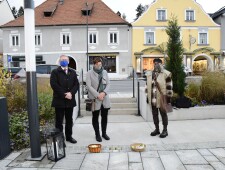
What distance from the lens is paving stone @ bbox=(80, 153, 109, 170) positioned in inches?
172

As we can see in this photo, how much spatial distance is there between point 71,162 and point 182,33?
28.8 metres

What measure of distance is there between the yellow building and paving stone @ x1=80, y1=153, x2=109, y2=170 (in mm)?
25700

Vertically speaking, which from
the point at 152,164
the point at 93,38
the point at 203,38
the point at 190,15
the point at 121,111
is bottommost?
the point at 152,164

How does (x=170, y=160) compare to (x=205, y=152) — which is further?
(x=205, y=152)

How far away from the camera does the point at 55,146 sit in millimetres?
4625

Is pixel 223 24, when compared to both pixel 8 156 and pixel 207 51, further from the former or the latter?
pixel 8 156

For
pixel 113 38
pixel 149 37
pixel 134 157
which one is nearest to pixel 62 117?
pixel 134 157

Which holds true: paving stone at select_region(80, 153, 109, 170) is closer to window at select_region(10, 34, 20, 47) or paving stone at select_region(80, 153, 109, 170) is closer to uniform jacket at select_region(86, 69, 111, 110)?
uniform jacket at select_region(86, 69, 111, 110)

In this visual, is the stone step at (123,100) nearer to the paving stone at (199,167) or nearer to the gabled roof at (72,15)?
the paving stone at (199,167)

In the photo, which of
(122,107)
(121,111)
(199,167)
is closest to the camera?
(199,167)

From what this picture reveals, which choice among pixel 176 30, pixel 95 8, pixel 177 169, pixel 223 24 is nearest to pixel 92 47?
pixel 95 8

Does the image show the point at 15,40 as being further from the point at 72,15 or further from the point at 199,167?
the point at 199,167

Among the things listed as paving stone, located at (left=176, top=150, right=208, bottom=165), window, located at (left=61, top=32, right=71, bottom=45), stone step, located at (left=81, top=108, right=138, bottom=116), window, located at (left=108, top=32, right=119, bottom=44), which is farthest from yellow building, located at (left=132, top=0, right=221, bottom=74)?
paving stone, located at (left=176, top=150, right=208, bottom=165)

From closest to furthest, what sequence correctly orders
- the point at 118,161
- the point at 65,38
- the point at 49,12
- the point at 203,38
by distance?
the point at 118,161, the point at 65,38, the point at 203,38, the point at 49,12
